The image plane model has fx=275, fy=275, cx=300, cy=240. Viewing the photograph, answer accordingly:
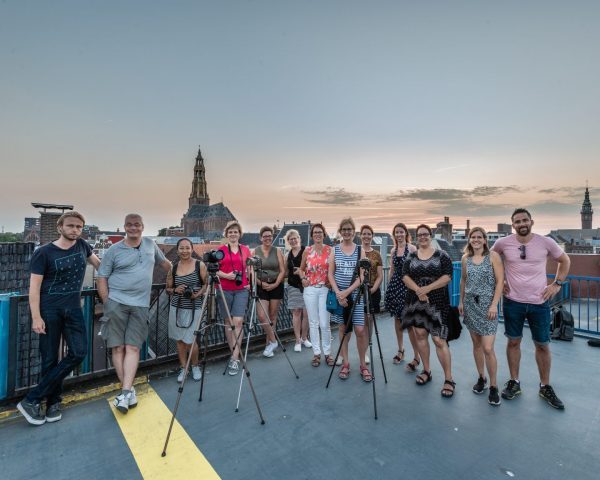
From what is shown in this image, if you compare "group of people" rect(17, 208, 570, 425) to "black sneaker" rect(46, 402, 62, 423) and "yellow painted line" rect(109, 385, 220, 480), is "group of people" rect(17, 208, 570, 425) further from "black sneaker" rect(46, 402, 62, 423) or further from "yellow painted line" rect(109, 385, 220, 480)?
"yellow painted line" rect(109, 385, 220, 480)

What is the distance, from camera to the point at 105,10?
6.22m

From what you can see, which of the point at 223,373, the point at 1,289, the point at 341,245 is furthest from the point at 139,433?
the point at 1,289

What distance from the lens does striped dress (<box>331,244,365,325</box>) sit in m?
3.04

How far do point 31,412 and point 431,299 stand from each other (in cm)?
362

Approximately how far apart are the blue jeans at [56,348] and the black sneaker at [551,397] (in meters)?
4.17

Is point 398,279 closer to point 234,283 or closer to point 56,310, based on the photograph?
point 234,283

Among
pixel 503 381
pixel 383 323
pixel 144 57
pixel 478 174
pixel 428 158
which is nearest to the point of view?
pixel 503 381

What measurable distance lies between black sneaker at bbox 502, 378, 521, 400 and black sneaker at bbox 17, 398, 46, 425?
4053mm

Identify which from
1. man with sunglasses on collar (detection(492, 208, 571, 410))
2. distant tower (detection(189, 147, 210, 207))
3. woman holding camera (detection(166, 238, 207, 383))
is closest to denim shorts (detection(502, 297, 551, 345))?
man with sunglasses on collar (detection(492, 208, 571, 410))

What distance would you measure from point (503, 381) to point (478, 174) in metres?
7.88

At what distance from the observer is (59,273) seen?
7.44 ft

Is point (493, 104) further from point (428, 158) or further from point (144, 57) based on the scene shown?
point (144, 57)

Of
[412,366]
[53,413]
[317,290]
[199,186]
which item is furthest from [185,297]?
[199,186]

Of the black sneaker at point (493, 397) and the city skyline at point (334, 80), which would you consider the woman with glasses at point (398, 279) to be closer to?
the black sneaker at point (493, 397)
